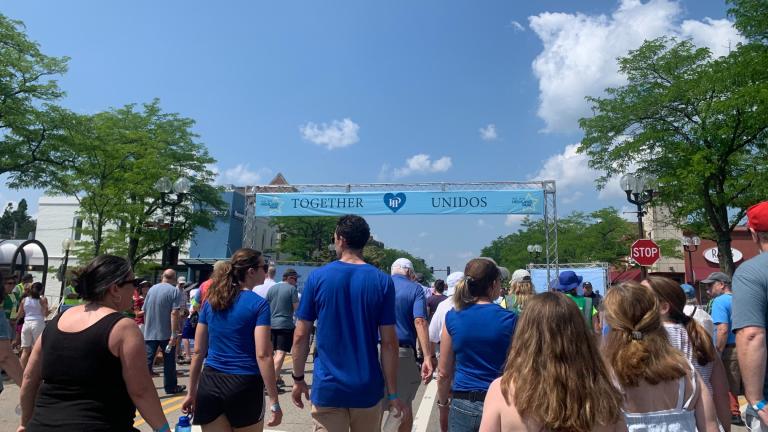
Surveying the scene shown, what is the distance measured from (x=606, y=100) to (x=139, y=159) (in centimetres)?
2060

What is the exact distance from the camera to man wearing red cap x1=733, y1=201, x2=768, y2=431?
276cm

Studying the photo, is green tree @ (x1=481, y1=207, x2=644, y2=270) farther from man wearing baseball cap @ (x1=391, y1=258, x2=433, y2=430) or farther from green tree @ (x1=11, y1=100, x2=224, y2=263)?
man wearing baseball cap @ (x1=391, y1=258, x2=433, y2=430)

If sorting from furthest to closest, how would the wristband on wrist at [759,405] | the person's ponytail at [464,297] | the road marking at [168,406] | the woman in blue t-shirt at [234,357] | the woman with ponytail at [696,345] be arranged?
1. the road marking at [168,406]
2. the person's ponytail at [464,297]
3. the woman in blue t-shirt at [234,357]
4. the woman with ponytail at [696,345]
5. the wristband on wrist at [759,405]

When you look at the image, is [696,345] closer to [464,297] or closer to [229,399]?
[464,297]

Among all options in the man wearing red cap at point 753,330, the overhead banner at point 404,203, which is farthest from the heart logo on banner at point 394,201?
the man wearing red cap at point 753,330

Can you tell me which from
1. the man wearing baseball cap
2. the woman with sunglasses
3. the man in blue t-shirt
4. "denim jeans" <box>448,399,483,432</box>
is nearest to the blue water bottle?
the woman with sunglasses

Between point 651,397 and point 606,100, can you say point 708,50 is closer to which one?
point 606,100

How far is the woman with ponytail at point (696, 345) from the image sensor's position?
2951 mm

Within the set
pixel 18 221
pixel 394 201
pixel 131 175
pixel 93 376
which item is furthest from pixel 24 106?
pixel 18 221

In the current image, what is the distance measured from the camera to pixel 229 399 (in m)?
3.54

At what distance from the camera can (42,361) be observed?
261cm

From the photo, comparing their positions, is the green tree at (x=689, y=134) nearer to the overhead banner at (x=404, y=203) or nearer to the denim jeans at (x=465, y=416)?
the overhead banner at (x=404, y=203)

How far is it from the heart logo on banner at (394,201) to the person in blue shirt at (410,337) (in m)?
14.3

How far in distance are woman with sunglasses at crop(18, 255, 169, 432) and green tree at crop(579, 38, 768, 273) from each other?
1587cm
